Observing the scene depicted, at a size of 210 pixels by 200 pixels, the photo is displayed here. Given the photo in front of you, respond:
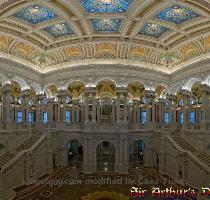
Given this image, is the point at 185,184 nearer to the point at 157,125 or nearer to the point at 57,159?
the point at 157,125

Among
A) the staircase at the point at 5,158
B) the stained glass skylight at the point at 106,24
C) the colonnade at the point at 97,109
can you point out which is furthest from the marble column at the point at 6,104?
the stained glass skylight at the point at 106,24

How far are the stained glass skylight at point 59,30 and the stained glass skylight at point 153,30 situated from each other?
617cm

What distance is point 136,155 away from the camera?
3631 cm

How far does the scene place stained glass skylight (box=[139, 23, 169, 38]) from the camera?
23031 millimetres

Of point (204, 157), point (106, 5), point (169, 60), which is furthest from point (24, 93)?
point (204, 157)

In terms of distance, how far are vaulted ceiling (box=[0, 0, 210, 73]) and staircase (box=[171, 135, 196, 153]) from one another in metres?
7.56

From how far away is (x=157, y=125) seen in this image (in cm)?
3009

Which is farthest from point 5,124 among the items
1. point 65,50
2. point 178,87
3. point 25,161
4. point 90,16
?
point 178,87

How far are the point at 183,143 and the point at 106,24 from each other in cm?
1208

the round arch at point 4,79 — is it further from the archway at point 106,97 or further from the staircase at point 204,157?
the staircase at point 204,157

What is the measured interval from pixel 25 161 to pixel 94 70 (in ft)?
38.7

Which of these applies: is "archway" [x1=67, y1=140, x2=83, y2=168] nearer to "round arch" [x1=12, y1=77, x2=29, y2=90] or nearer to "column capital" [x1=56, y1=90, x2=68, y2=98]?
"column capital" [x1=56, y1=90, x2=68, y2=98]

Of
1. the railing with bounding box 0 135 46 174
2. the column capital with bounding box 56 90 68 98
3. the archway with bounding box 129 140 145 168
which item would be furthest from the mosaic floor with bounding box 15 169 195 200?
the column capital with bounding box 56 90 68 98

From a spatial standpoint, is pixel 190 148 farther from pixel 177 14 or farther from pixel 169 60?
pixel 177 14
